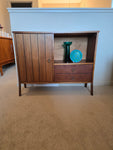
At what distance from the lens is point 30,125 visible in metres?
1.02

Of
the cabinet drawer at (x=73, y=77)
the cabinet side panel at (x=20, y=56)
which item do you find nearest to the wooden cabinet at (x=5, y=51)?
the cabinet side panel at (x=20, y=56)

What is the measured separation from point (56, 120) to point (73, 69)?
2.61 feet

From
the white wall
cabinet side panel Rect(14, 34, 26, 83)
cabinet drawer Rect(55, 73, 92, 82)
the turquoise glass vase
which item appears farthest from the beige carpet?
the white wall

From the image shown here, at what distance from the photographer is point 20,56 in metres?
1.45

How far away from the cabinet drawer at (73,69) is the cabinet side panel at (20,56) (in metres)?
0.51

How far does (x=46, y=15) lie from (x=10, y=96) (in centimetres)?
151

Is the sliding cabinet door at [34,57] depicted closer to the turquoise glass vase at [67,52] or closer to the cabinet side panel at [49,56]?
the cabinet side panel at [49,56]

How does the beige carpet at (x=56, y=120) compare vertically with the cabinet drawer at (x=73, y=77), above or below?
below

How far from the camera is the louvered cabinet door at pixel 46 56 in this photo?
1385 millimetres

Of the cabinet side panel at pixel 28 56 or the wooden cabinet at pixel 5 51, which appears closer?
the cabinet side panel at pixel 28 56

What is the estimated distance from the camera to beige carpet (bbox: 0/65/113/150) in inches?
32.8

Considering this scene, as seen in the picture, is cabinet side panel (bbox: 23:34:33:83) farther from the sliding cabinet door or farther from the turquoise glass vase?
the turquoise glass vase

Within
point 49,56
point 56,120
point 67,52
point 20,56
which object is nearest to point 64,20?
point 67,52

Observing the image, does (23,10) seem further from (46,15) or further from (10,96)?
(10,96)
